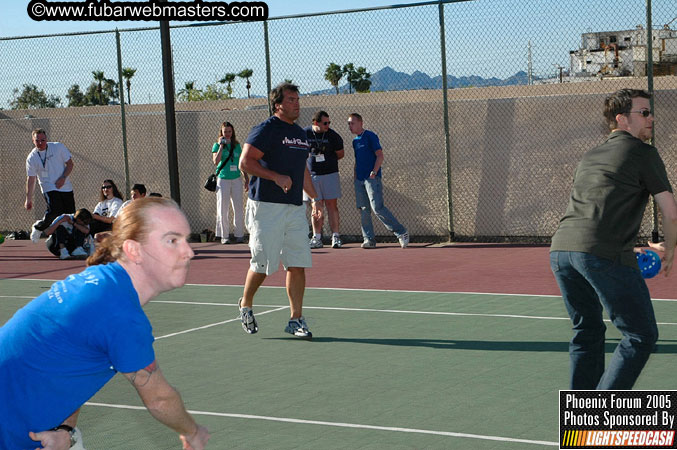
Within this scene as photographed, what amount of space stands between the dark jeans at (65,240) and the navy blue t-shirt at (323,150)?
147 inches

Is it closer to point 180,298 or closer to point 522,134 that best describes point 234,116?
point 522,134

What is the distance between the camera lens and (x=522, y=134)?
15.7 metres

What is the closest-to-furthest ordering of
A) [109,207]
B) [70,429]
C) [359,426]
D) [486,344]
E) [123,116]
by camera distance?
[70,429], [359,426], [486,344], [109,207], [123,116]

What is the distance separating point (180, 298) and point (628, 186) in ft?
23.6

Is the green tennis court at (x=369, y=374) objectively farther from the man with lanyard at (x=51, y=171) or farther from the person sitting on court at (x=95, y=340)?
the man with lanyard at (x=51, y=171)

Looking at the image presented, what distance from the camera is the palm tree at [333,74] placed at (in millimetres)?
16673

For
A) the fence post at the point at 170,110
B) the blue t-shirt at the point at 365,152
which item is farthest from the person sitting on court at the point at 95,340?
the fence post at the point at 170,110

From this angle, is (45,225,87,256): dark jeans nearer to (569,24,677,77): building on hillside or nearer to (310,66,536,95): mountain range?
(310,66,536,95): mountain range

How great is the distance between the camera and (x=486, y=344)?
851 cm

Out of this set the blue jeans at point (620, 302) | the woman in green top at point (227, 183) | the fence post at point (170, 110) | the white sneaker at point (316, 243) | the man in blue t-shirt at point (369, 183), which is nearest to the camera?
the blue jeans at point (620, 302)

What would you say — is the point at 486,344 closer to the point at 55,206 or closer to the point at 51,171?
the point at 55,206

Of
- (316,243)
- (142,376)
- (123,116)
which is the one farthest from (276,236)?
(123,116)

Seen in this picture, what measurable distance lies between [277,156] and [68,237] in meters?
7.93

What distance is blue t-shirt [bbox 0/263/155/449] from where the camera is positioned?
315cm
